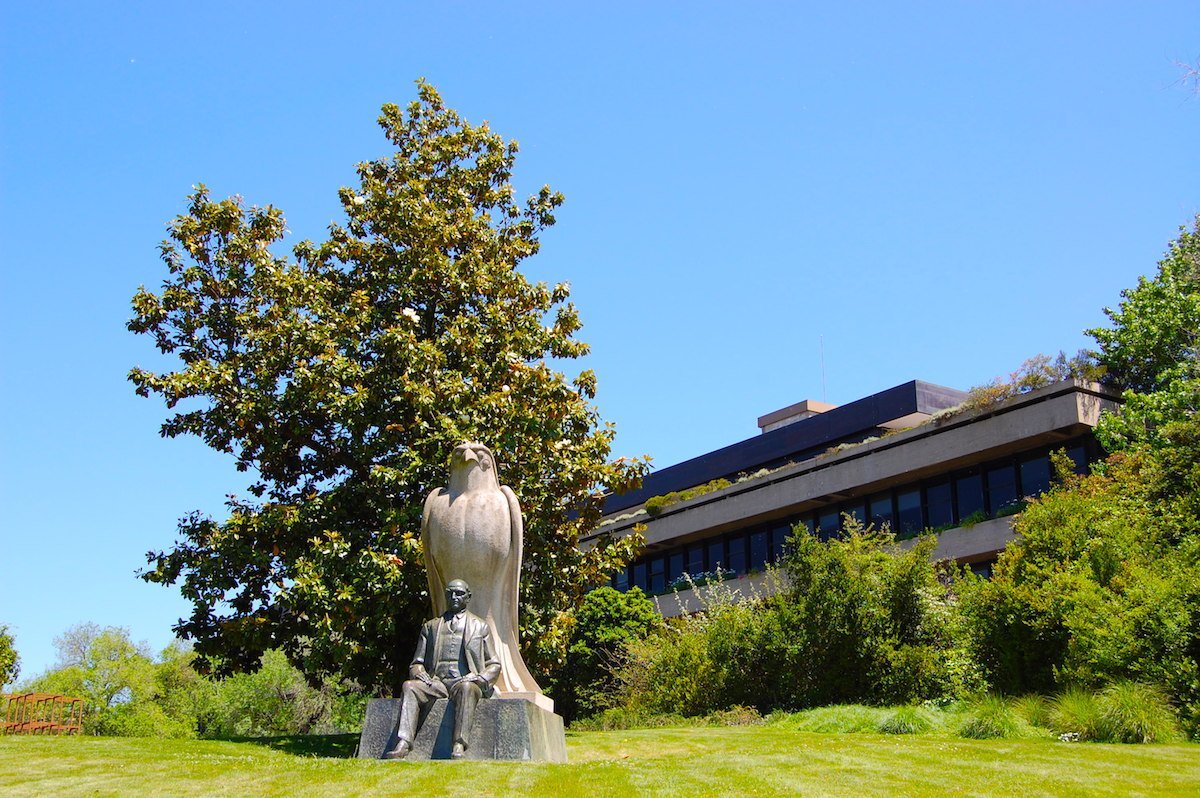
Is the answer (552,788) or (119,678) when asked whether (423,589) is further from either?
(119,678)

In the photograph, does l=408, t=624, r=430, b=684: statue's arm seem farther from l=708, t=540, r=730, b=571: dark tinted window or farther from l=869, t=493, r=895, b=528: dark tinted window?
l=708, t=540, r=730, b=571: dark tinted window

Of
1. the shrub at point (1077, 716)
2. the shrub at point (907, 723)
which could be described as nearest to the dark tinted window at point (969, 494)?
the shrub at point (907, 723)

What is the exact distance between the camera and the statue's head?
49.9ft

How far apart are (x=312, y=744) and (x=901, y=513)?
2441 centimetres

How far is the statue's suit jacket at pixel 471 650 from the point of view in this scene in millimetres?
14859

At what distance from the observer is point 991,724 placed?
1886 cm

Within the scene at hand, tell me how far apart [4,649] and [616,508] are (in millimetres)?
29125

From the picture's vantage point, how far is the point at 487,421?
70.5ft

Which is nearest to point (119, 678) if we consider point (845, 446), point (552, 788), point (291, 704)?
point (291, 704)

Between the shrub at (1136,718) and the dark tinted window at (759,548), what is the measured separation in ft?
87.5

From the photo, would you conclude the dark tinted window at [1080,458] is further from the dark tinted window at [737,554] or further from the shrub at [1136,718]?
the shrub at [1136,718]

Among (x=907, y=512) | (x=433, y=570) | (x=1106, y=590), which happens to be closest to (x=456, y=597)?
(x=433, y=570)

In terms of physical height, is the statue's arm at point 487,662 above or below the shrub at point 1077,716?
above

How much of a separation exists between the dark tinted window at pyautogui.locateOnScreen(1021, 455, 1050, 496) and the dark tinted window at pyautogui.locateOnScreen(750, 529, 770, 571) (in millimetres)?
11513
